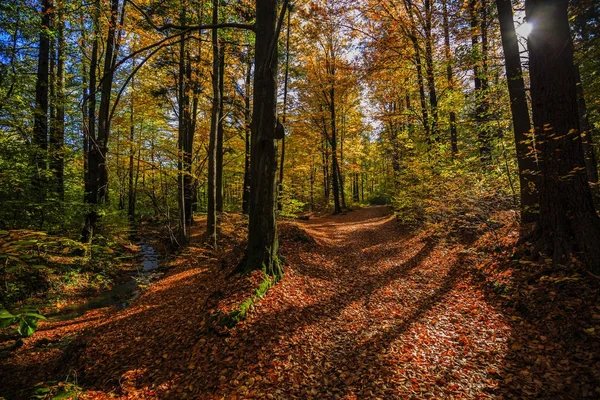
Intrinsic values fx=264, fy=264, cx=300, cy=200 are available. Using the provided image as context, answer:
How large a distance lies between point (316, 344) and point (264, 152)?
373 centimetres

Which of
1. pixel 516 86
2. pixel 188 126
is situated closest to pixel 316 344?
pixel 516 86

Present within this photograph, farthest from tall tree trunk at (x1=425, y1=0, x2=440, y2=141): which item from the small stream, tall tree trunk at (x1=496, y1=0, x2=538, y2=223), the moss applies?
the small stream

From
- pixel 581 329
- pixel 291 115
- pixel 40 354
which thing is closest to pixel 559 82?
pixel 581 329

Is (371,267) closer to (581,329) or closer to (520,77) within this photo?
(581,329)

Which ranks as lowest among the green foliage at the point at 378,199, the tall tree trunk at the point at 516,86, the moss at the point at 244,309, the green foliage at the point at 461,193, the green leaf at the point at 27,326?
the moss at the point at 244,309

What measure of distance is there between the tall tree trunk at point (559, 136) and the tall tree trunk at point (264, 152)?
16.4ft

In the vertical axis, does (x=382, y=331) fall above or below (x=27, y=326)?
below

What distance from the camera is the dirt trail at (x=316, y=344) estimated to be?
3.43 meters

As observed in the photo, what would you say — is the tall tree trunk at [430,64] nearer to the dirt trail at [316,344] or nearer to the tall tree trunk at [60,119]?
the dirt trail at [316,344]

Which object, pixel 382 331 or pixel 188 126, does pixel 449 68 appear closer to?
pixel 382 331

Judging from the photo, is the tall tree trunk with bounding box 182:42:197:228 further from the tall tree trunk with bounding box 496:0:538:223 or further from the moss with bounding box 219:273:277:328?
the tall tree trunk with bounding box 496:0:538:223

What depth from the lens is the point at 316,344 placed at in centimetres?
420

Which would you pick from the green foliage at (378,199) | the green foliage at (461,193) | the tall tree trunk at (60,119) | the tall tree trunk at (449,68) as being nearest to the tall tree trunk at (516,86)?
the green foliage at (461,193)

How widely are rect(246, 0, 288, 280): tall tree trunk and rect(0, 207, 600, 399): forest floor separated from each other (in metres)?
0.58
